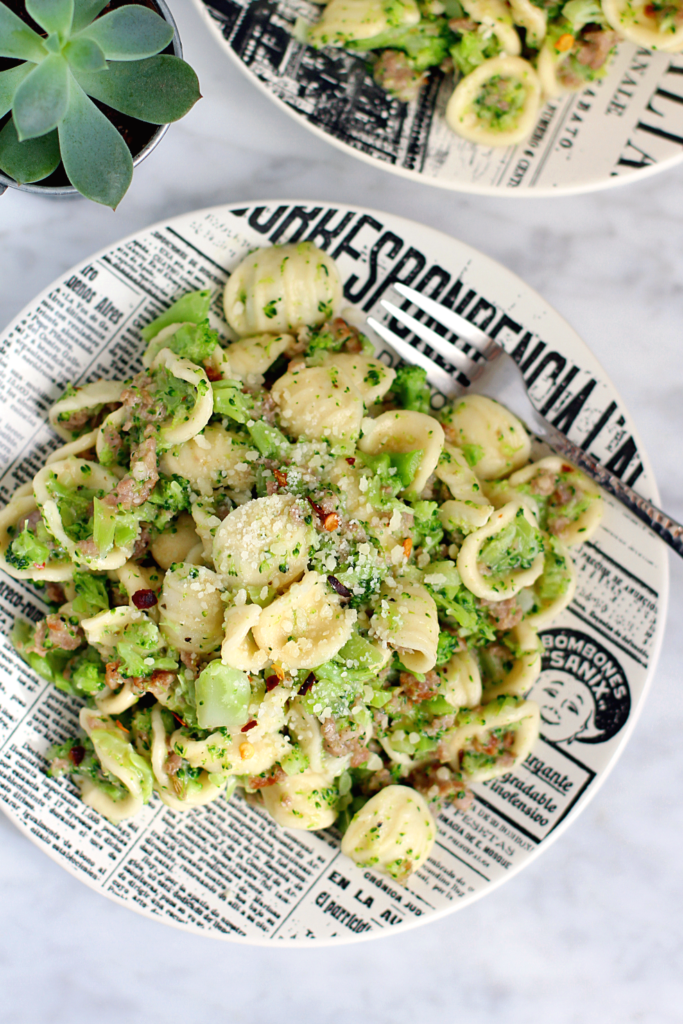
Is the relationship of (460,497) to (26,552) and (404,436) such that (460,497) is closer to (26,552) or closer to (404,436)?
(404,436)

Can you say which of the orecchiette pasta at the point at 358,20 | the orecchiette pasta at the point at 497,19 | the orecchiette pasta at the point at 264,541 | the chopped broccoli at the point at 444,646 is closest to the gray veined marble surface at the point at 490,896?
the orecchiette pasta at the point at 358,20

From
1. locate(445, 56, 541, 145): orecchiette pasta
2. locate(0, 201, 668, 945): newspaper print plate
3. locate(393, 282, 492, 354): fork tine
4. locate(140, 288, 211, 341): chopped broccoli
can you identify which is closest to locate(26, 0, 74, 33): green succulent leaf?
locate(0, 201, 668, 945): newspaper print plate

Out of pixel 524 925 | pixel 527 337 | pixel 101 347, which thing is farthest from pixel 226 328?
pixel 524 925

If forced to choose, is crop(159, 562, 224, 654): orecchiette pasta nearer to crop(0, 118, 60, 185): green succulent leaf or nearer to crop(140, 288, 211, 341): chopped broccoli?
crop(140, 288, 211, 341): chopped broccoli

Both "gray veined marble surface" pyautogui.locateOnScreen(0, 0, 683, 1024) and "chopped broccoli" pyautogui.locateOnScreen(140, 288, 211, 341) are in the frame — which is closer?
"chopped broccoli" pyautogui.locateOnScreen(140, 288, 211, 341)

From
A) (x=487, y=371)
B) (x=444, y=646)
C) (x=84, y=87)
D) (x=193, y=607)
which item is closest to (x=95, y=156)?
(x=84, y=87)
